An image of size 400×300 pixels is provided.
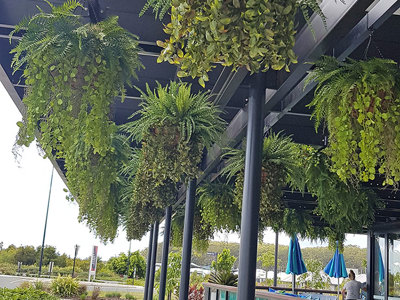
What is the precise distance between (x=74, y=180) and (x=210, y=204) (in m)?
2.82

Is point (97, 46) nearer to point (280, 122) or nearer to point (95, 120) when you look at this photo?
point (95, 120)

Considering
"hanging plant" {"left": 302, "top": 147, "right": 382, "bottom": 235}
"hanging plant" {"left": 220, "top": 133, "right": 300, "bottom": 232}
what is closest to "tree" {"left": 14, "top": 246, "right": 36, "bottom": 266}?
"hanging plant" {"left": 302, "top": 147, "right": 382, "bottom": 235}

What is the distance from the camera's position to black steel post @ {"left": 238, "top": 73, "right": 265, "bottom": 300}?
308 centimetres

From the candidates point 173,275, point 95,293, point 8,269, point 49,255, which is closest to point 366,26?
point 8,269

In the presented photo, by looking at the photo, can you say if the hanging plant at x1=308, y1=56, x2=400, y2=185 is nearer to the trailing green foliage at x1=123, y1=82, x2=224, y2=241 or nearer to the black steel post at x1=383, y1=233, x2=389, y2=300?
the trailing green foliage at x1=123, y1=82, x2=224, y2=241

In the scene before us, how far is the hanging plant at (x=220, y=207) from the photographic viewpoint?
20.5ft

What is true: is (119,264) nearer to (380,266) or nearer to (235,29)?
(380,266)

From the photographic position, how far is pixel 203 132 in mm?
3988

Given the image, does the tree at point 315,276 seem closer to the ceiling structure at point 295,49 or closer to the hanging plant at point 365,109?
the ceiling structure at point 295,49

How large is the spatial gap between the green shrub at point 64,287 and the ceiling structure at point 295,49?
10.6m

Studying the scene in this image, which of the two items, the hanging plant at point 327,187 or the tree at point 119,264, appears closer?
the hanging plant at point 327,187

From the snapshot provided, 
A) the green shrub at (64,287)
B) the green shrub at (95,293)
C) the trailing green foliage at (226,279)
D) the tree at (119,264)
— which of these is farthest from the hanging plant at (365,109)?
the tree at (119,264)

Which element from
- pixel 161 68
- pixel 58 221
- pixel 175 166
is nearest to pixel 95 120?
pixel 175 166

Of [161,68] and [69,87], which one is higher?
[161,68]
